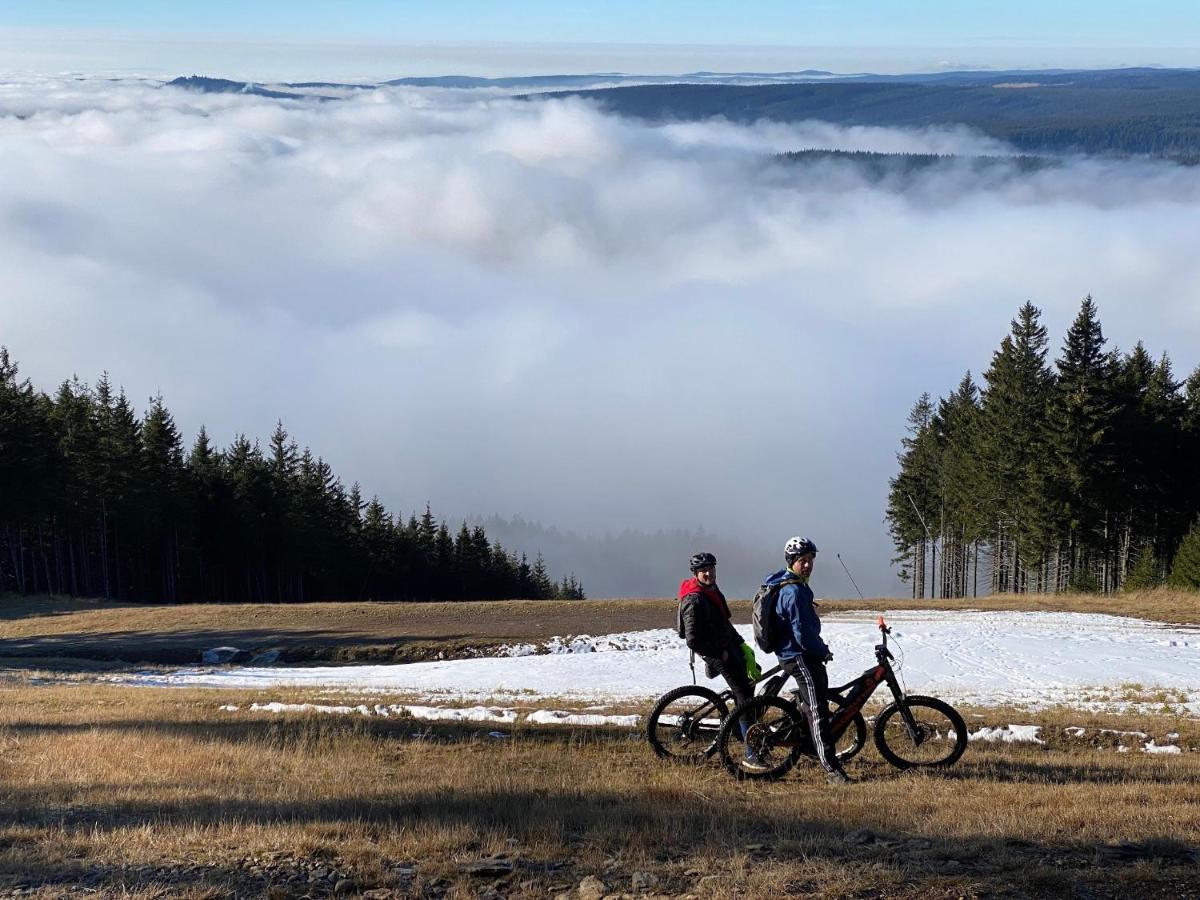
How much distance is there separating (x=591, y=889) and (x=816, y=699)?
13.4 feet

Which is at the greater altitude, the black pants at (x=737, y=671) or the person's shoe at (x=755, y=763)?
the black pants at (x=737, y=671)

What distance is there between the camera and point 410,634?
123ft

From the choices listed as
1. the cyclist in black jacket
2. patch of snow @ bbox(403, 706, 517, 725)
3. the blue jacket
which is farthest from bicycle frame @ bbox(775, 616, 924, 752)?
patch of snow @ bbox(403, 706, 517, 725)

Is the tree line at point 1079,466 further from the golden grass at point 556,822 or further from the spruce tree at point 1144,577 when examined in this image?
the golden grass at point 556,822

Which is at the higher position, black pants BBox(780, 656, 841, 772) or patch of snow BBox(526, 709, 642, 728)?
black pants BBox(780, 656, 841, 772)

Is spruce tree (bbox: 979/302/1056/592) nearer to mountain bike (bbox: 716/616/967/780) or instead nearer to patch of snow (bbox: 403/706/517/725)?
patch of snow (bbox: 403/706/517/725)

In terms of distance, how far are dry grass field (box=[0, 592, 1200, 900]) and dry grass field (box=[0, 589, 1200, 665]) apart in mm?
19721

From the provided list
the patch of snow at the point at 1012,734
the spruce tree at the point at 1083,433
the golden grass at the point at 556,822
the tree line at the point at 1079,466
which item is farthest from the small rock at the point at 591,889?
the spruce tree at the point at 1083,433

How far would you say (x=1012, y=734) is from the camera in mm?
15305

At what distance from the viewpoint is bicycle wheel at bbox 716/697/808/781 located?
11.1 meters

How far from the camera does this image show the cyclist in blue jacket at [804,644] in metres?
10.7

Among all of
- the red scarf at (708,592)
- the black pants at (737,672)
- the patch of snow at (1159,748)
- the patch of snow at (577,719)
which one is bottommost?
the patch of snow at (1159,748)

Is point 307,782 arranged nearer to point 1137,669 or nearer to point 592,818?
point 592,818

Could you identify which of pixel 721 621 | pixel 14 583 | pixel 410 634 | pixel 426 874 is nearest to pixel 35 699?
pixel 721 621
